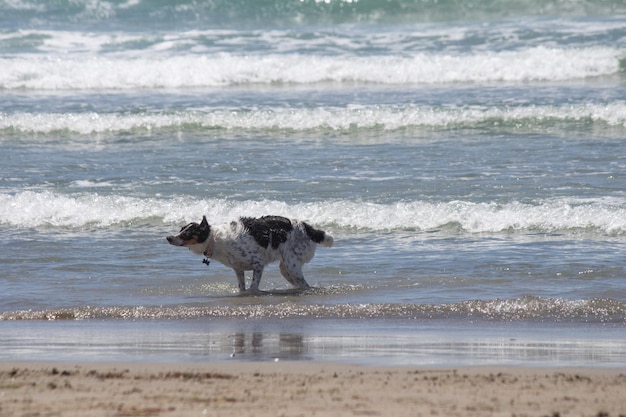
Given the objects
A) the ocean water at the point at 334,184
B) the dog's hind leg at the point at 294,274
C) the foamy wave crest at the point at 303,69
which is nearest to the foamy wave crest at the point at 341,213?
the ocean water at the point at 334,184

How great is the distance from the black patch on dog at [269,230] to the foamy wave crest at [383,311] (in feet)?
3.66

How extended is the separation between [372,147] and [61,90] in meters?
9.38

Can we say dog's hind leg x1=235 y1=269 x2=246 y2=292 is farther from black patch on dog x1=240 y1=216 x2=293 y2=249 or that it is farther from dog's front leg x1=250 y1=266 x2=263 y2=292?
black patch on dog x1=240 y1=216 x2=293 y2=249

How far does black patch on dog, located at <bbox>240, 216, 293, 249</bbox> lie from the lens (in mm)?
9695

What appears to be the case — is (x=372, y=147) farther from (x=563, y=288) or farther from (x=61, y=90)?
(x=61, y=90)

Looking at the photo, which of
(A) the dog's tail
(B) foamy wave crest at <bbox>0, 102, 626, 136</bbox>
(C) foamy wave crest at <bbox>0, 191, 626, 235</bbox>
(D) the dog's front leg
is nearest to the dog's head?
(D) the dog's front leg

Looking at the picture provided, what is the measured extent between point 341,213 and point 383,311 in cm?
371

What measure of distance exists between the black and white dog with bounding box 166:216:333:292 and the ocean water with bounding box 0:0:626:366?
0.25 metres

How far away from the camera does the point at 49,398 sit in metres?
5.50

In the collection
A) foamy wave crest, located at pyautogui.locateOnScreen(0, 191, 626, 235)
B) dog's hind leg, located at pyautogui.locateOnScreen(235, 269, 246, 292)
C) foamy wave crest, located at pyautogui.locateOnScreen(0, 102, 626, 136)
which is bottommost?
dog's hind leg, located at pyautogui.locateOnScreen(235, 269, 246, 292)

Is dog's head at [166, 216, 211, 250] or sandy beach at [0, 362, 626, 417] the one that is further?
dog's head at [166, 216, 211, 250]

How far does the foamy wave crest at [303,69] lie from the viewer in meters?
21.9

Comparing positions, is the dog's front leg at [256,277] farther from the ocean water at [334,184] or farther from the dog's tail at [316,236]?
the dog's tail at [316,236]

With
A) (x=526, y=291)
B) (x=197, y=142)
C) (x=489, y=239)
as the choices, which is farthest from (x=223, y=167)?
(x=526, y=291)
